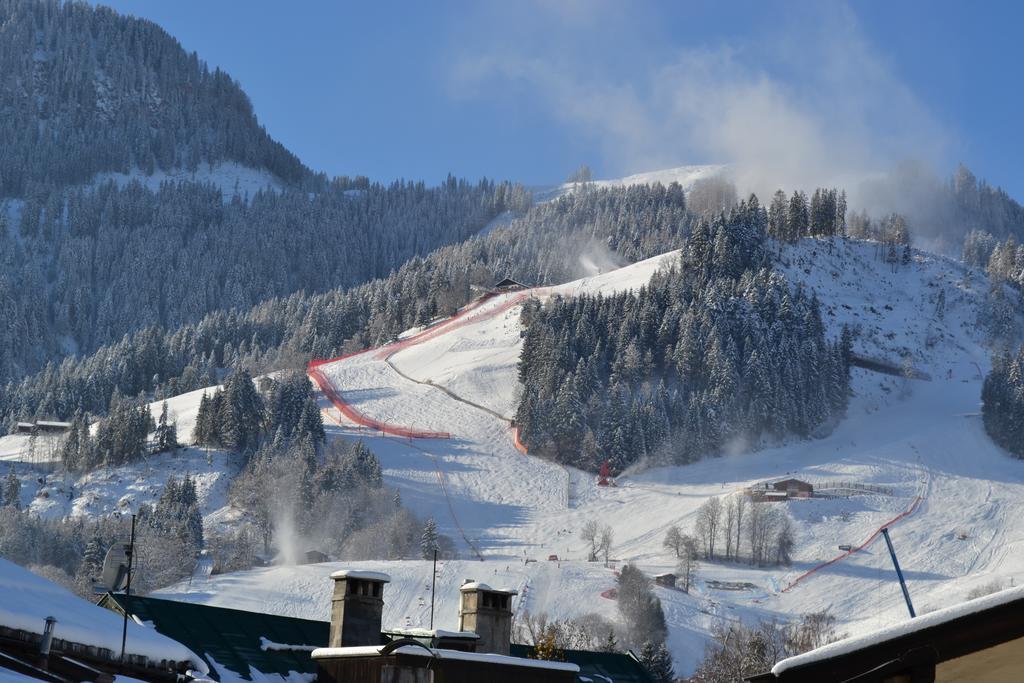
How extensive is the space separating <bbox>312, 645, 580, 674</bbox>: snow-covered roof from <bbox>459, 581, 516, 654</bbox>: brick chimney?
3.77 metres

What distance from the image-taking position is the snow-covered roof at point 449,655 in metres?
21.4

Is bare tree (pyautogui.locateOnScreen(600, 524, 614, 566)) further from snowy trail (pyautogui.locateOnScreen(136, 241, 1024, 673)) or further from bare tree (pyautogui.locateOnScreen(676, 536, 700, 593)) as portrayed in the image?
bare tree (pyautogui.locateOnScreen(676, 536, 700, 593))

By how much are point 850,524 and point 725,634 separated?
34828 millimetres

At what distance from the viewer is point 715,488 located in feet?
456

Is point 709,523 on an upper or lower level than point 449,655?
lower

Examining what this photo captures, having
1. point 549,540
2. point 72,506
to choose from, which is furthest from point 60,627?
point 72,506

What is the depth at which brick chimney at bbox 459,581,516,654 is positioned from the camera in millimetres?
27594

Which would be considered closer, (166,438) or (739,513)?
(739,513)

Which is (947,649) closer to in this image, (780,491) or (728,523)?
(728,523)

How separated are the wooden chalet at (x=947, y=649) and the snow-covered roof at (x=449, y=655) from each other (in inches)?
428

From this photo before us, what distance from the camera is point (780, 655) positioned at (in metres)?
83.0

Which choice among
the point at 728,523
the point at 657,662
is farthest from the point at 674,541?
the point at 657,662

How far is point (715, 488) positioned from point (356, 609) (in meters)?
115

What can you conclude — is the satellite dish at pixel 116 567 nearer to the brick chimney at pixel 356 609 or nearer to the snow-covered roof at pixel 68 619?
the snow-covered roof at pixel 68 619
